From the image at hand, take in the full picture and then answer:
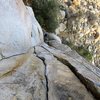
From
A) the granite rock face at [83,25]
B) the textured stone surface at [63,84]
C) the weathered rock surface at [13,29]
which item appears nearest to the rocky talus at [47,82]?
the textured stone surface at [63,84]

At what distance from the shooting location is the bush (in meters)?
9.60

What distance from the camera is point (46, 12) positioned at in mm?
9688

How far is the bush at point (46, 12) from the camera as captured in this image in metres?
9.60

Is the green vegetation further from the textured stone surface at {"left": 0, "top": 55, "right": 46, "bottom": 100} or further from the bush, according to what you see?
the textured stone surface at {"left": 0, "top": 55, "right": 46, "bottom": 100}

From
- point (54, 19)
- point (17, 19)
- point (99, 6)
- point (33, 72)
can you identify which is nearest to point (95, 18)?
point (99, 6)

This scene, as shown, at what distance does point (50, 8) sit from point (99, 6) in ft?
20.1

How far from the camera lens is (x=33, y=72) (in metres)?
3.82

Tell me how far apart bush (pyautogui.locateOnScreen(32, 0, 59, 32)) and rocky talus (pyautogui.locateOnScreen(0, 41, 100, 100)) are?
5.32m

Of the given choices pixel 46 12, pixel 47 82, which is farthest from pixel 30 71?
pixel 46 12

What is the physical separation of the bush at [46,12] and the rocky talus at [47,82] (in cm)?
532

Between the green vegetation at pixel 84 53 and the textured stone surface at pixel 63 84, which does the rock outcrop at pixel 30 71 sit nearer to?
the textured stone surface at pixel 63 84

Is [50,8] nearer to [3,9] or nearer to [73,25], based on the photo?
[73,25]

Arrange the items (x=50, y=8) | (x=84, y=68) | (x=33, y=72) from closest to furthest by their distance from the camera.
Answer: (x=33, y=72), (x=84, y=68), (x=50, y=8)

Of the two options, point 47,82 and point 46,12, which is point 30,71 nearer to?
point 47,82
